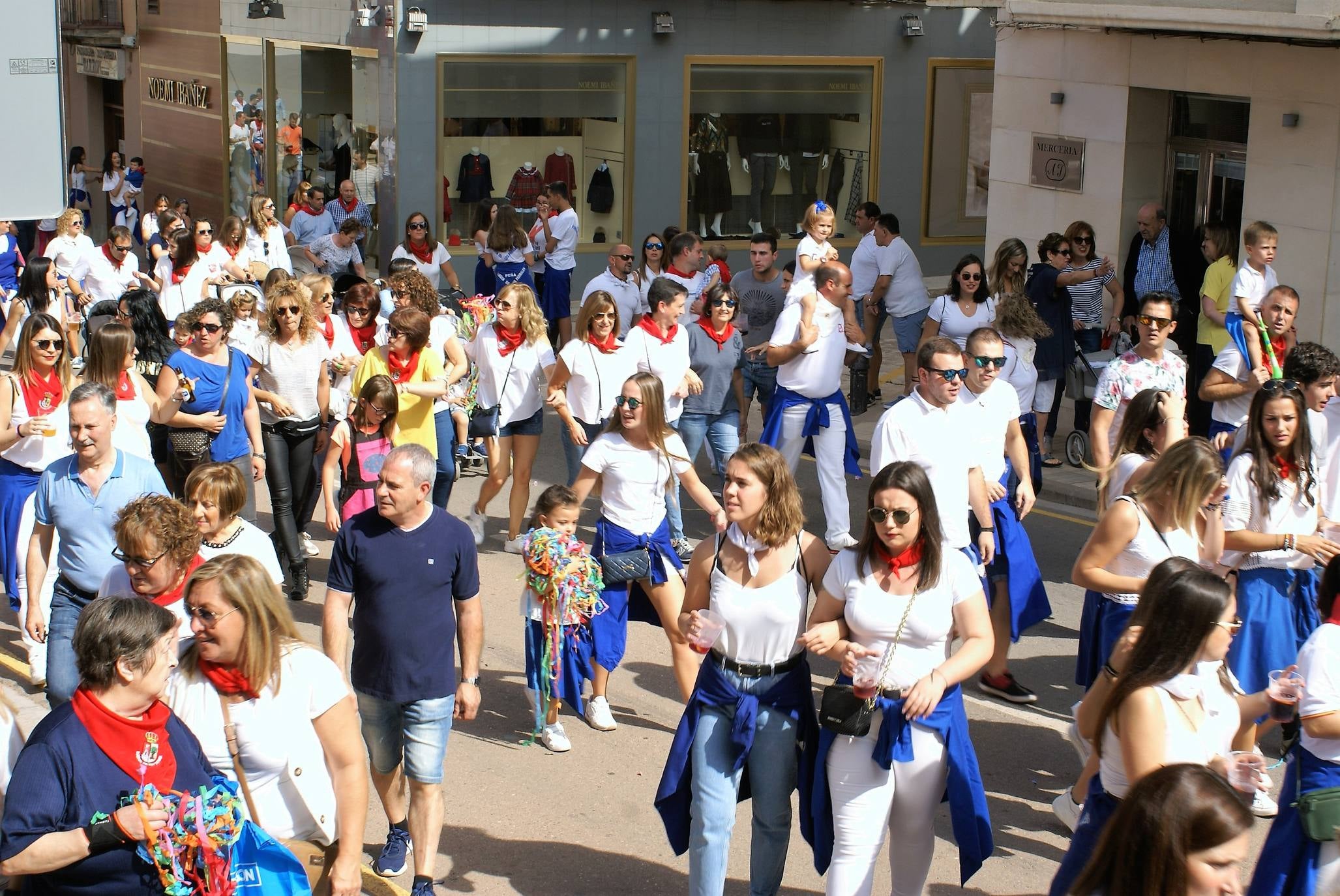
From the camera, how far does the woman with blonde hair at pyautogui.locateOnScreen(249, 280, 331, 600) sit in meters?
9.54

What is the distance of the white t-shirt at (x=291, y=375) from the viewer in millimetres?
9547

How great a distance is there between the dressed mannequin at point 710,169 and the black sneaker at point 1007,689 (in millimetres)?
15399

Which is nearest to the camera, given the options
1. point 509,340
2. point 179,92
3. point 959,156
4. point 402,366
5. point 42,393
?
point 42,393

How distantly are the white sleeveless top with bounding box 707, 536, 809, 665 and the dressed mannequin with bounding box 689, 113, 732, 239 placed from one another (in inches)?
700

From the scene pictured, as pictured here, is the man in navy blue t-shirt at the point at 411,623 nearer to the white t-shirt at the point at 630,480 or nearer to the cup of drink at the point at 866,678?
the cup of drink at the point at 866,678

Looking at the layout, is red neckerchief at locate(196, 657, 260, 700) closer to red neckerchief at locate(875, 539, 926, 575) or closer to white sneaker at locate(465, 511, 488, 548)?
red neckerchief at locate(875, 539, 926, 575)

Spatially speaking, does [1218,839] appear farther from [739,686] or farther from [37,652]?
[37,652]

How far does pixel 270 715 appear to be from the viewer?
15.3 ft

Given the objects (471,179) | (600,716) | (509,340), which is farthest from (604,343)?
(471,179)

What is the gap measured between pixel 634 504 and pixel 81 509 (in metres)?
2.50

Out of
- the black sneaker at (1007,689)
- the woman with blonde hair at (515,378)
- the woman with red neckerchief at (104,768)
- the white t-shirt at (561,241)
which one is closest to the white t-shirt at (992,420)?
the black sneaker at (1007,689)

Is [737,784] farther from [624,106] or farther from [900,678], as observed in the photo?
[624,106]

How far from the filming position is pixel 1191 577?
4.66m

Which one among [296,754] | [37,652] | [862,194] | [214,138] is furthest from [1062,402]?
[214,138]
